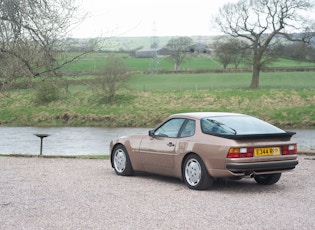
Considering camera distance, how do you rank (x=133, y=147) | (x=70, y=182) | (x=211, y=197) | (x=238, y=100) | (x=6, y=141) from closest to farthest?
(x=211, y=197)
(x=70, y=182)
(x=133, y=147)
(x=6, y=141)
(x=238, y=100)

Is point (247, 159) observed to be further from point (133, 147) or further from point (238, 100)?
point (238, 100)

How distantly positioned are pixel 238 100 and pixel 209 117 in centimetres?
3568

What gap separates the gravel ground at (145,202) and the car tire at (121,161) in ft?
0.65

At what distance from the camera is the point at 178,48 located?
10531 centimetres

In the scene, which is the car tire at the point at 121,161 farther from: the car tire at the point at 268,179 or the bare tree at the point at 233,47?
the bare tree at the point at 233,47

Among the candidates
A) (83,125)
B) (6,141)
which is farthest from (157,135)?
(83,125)

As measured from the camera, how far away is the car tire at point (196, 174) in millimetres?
10867

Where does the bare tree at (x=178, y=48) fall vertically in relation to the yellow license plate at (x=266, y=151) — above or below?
above

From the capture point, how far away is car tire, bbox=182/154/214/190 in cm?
1087

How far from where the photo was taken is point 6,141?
103ft

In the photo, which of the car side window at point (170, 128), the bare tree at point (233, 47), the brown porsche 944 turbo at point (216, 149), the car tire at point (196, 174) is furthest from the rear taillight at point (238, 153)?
the bare tree at point (233, 47)

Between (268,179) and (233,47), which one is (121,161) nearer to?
(268,179)

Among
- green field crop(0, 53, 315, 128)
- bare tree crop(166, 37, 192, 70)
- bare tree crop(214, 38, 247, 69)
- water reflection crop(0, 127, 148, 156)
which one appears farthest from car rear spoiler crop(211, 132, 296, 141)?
bare tree crop(166, 37, 192, 70)

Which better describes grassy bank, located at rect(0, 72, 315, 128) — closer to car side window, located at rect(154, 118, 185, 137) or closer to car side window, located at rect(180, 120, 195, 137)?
car side window, located at rect(154, 118, 185, 137)
